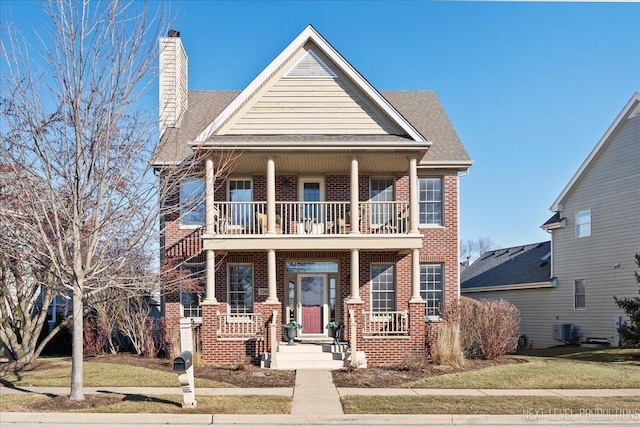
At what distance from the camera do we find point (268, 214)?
18.4 meters

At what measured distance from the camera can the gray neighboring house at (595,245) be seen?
23.4 metres

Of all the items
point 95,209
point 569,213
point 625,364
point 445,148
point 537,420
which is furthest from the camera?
point 569,213

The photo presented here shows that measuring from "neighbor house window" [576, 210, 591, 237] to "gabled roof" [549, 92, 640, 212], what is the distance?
1.16m

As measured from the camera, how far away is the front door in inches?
802

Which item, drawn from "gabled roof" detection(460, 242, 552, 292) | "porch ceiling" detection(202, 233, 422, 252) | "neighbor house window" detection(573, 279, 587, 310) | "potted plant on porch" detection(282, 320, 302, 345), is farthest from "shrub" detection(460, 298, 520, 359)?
"gabled roof" detection(460, 242, 552, 292)

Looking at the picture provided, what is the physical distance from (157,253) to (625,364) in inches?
516

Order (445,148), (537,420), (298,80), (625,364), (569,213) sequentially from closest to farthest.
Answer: (537,420)
(625,364)
(298,80)
(445,148)
(569,213)

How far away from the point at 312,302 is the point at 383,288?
2333 millimetres

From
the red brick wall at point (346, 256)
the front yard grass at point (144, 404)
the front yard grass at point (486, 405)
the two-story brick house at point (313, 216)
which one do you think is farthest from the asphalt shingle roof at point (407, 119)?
the front yard grass at point (486, 405)

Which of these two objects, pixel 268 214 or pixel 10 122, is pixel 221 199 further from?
pixel 10 122

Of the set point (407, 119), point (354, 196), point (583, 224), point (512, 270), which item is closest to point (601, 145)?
point (583, 224)

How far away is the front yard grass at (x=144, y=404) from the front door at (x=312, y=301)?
7910 mm

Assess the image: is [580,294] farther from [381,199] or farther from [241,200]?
[241,200]

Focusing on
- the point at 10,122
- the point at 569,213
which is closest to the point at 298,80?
the point at 10,122
